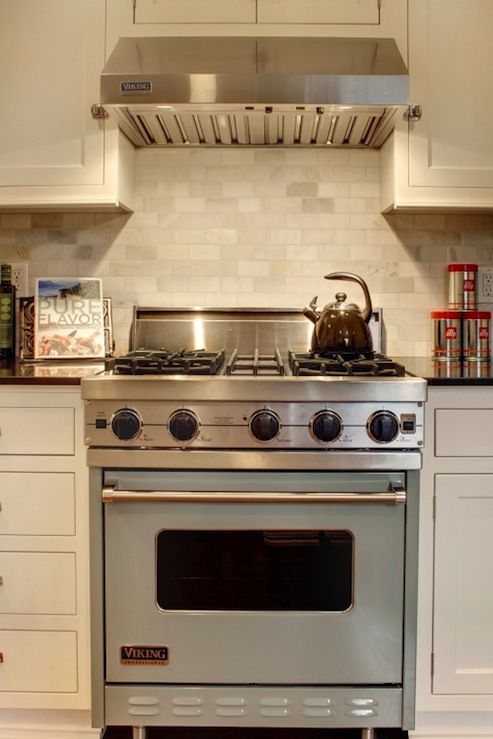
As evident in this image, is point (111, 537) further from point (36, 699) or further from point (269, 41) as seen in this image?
point (269, 41)

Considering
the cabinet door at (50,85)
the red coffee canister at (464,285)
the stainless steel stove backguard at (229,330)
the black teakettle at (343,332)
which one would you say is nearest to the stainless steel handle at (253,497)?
the black teakettle at (343,332)

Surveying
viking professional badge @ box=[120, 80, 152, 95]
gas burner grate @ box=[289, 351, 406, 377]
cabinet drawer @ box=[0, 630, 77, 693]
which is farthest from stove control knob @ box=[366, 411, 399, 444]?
viking professional badge @ box=[120, 80, 152, 95]

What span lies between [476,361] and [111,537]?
1.31 meters

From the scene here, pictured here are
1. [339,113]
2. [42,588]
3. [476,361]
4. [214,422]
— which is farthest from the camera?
[476,361]

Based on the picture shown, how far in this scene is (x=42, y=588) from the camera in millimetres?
1672

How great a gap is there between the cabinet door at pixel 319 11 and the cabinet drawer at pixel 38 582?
1648mm

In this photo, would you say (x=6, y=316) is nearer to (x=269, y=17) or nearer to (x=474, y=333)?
(x=269, y=17)

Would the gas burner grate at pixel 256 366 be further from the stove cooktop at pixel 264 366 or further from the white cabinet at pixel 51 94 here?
the white cabinet at pixel 51 94

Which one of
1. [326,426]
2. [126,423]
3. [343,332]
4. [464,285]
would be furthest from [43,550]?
[464,285]

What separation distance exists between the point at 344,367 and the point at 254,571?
56 centimetres

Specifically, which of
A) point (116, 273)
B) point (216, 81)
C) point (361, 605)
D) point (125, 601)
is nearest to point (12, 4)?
point (216, 81)

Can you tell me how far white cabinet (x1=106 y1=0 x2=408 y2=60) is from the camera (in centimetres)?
192

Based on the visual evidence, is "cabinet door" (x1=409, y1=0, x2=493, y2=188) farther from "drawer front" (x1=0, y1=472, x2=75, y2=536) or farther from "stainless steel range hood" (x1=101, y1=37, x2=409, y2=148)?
"drawer front" (x1=0, y1=472, x2=75, y2=536)

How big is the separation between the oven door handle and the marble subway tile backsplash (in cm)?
84
